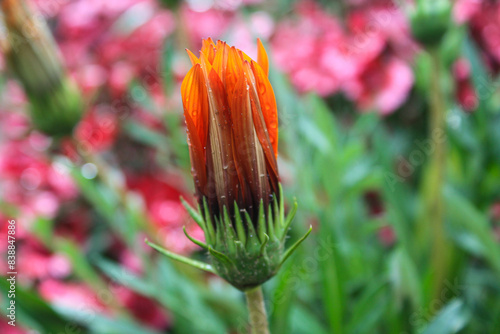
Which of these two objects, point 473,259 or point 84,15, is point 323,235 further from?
point 84,15

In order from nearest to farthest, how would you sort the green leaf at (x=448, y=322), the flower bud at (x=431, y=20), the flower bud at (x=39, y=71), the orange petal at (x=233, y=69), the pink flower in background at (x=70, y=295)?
the orange petal at (x=233, y=69)
the green leaf at (x=448, y=322)
the flower bud at (x=431, y=20)
the flower bud at (x=39, y=71)
the pink flower in background at (x=70, y=295)

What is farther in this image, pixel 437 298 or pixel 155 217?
pixel 155 217

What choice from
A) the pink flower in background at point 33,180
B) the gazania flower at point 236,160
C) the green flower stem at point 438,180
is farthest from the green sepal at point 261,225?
the pink flower in background at point 33,180

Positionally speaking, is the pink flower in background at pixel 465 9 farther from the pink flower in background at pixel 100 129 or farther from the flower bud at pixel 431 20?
the pink flower in background at pixel 100 129

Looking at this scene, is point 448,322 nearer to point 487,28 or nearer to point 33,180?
point 487,28

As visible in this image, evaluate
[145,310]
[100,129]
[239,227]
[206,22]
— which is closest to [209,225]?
[239,227]

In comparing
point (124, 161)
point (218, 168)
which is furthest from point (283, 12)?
point (218, 168)

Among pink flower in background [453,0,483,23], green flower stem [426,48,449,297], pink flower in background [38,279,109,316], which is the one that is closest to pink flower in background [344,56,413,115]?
pink flower in background [453,0,483,23]

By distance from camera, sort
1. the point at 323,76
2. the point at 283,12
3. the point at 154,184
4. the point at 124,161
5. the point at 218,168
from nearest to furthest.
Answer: the point at 218,168
the point at 323,76
the point at 154,184
the point at 124,161
the point at 283,12
